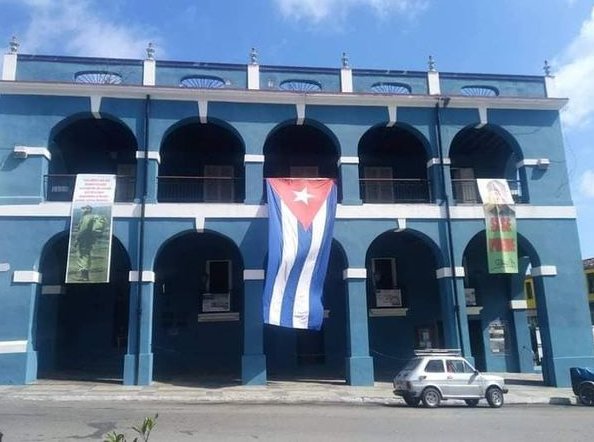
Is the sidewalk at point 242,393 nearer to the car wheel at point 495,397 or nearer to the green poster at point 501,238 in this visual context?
Answer: the car wheel at point 495,397

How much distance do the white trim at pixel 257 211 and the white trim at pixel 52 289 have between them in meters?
2.90

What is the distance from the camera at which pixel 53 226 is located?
56.9ft

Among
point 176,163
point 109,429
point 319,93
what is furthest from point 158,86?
point 109,429

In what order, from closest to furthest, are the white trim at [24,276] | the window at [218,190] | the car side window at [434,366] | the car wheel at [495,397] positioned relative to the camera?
1. the car side window at [434,366]
2. the car wheel at [495,397]
3. the white trim at [24,276]
4. the window at [218,190]

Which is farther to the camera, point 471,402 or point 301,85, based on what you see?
point 301,85

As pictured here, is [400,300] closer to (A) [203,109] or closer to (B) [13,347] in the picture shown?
Result: (A) [203,109]

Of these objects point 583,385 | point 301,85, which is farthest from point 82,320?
point 583,385

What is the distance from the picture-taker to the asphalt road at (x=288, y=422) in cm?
977

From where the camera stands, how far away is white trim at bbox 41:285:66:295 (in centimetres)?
1873

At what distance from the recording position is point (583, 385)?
15.5 m

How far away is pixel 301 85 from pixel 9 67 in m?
9.65

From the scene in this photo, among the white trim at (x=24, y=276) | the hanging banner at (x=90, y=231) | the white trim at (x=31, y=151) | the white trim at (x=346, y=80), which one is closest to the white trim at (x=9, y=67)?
the white trim at (x=31, y=151)

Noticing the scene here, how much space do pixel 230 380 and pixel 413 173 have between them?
10848 mm

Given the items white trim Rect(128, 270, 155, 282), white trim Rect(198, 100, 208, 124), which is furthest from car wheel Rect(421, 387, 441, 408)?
white trim Rect(198, 100, 208, 124)
